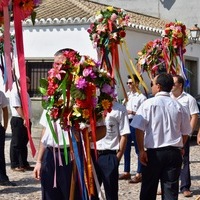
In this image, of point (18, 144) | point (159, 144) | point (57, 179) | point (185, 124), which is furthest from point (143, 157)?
point (18, 144)

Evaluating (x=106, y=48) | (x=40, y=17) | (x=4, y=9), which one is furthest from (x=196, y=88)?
(x=4, y=9)

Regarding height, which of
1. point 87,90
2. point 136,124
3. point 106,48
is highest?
point 106,48

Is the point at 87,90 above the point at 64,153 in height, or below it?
above

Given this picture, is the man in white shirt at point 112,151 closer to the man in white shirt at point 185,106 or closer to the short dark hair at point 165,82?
the short dark hair at point 165,82

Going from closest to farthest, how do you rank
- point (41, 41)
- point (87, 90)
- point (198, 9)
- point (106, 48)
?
point (87, 90), point (106, 48), point (41, 41), point (198, 9)

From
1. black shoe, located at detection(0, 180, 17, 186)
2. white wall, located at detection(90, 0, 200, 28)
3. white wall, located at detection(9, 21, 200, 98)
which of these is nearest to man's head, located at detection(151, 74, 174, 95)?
black shoe, located at detection(0, 180, 17, 186)

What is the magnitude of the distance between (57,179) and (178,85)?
323cm

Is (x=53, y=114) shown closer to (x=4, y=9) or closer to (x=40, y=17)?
(x=4, y=9)

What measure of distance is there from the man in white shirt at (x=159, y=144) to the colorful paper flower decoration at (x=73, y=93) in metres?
0.96

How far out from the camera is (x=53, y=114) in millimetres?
4988

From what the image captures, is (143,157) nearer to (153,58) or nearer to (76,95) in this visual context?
(76,95)

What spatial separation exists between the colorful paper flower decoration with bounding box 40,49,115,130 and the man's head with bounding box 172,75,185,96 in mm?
2794

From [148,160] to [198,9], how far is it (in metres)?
21.0

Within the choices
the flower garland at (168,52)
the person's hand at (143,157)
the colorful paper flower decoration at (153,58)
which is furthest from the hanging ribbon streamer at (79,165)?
the colorful paper flower decoration at (153,58)
